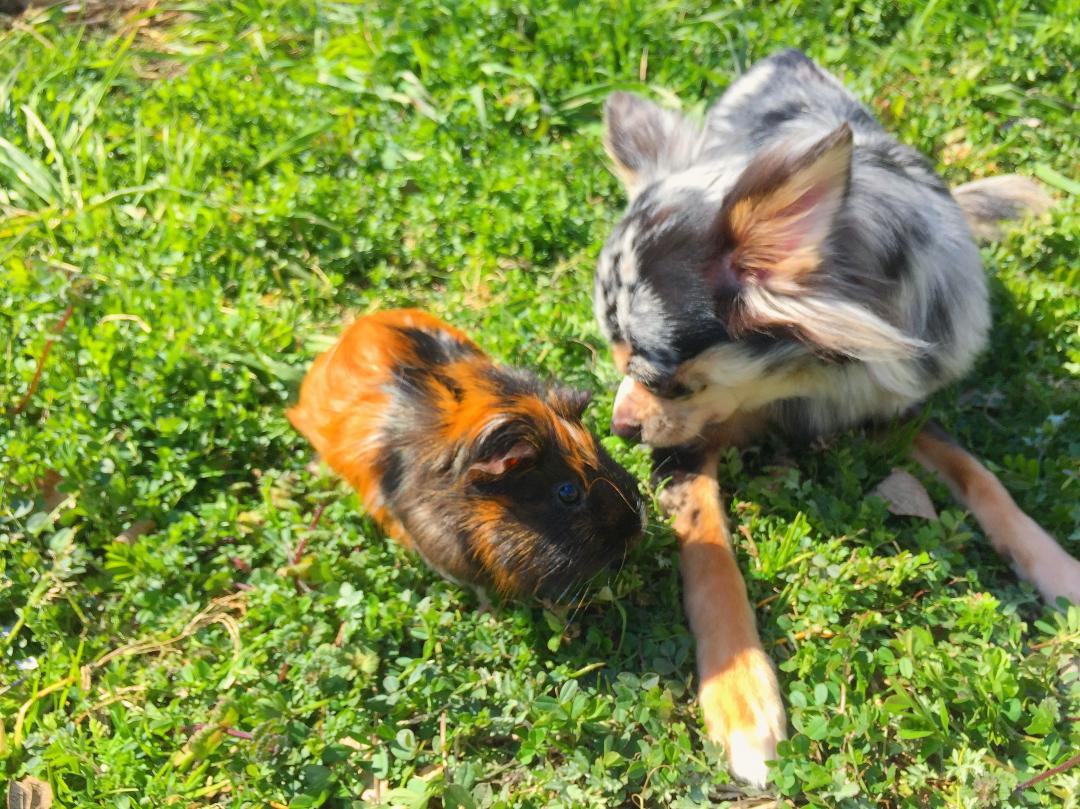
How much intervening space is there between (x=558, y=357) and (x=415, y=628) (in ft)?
4.51

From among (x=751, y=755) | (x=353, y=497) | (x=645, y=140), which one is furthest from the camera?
(x=645, y=140)

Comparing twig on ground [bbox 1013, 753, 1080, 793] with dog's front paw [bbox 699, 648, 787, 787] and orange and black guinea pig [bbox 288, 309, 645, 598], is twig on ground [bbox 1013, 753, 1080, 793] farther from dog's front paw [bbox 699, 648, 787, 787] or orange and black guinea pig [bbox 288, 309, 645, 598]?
orange and black guinea pig [bbox 288, 309, 645, 598]

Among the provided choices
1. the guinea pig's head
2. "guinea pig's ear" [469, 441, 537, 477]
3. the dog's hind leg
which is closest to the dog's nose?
the guinea pig's head

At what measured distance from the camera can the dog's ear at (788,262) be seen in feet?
8.05

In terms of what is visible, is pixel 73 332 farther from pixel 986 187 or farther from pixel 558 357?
pixel 986 187

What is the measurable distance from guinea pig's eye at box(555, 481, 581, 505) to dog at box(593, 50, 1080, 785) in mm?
523

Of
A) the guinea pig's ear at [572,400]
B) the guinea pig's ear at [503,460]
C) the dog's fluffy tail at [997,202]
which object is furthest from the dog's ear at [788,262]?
the dog's fluffy tail at [997,202]

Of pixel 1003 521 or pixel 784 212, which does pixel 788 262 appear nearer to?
pixel 784 212

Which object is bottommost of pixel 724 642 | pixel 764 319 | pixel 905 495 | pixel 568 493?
pixel 724 642

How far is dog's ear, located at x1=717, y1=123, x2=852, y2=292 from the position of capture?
237 centimetres

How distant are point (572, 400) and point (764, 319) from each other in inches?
27.6

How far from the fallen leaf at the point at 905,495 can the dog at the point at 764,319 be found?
14 centimetres

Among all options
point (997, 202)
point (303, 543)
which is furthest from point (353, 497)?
point (997, 202)

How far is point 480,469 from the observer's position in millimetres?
2600
